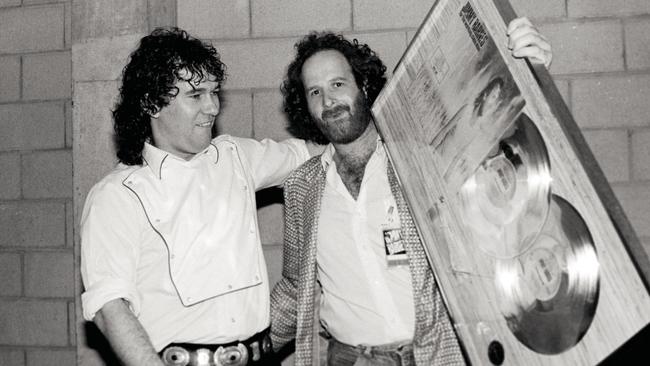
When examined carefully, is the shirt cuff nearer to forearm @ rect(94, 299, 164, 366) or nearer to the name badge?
forearm @ rect(94, 299, 164, 366)

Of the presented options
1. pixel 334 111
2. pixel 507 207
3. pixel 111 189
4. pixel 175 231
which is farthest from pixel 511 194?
pixel 111 189

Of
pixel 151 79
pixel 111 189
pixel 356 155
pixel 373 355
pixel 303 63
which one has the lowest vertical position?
pixel 373 355

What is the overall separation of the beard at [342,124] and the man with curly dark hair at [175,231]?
0.31 m

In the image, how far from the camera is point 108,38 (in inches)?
109

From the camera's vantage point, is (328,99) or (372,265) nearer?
(372,265)

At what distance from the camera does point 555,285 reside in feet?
3.85

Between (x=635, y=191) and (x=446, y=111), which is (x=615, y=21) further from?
(x=446, y=111)

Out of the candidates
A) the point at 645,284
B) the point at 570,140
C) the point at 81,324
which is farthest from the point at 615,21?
the point at 81,324

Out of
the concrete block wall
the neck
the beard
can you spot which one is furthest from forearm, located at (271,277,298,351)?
the concrete block wall

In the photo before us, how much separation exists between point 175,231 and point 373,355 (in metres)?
0.67

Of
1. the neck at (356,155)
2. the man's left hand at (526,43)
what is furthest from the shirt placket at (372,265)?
the man's left hand at (526,43)

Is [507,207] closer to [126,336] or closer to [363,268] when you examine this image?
[363,268]

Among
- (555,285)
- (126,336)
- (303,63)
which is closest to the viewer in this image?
(555,285)

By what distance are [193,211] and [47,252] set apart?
4.66ft
